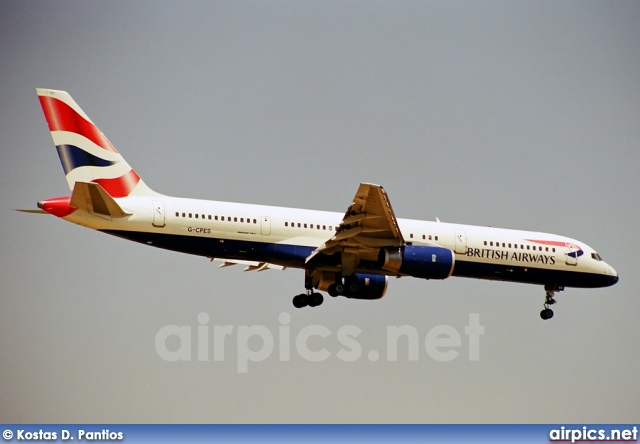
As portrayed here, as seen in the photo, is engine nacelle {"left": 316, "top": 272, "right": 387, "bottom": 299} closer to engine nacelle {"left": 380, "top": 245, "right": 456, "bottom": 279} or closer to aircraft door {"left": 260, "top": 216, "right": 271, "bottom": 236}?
engine nacelle {"left": 380, "top": 245, "right": 456, "bottom": 279}

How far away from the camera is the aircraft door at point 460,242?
153 ft

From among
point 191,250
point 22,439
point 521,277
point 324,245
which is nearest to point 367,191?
point 324,245

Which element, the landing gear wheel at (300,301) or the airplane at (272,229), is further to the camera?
the landing gear wheel at (300,301)

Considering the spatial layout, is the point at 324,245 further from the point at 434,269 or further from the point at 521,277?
the point at 521,277

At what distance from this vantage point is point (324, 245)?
4375 cm

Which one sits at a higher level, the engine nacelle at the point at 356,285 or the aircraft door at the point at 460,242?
the aircraft door at the point at 460,242

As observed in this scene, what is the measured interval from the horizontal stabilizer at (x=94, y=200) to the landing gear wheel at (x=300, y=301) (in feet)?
31.8

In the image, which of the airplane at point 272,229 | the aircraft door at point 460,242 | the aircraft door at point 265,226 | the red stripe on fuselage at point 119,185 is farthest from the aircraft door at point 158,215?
the aircraft door at point 460,242

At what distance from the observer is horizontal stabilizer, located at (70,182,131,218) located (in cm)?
4075

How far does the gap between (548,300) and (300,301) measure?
11810 mm

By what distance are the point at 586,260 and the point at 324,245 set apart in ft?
44.4

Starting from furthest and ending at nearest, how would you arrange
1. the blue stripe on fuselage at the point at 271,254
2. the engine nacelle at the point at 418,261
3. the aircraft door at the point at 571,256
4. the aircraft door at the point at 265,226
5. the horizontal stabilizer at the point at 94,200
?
the aircraft door at the point at 571,256
the aircraft door at the point at 265,226
the engine nacelle at the point at 418,261
the blue stripe on fuselage at the point at 271,254
the horizontal stabilizer at the point at 94,200

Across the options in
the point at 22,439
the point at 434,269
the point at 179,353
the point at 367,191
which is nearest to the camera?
the point at 22,439

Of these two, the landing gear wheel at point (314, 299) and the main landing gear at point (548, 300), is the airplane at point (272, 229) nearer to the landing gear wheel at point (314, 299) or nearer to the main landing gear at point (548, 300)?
the landing gear wheel at point (314, 299)
